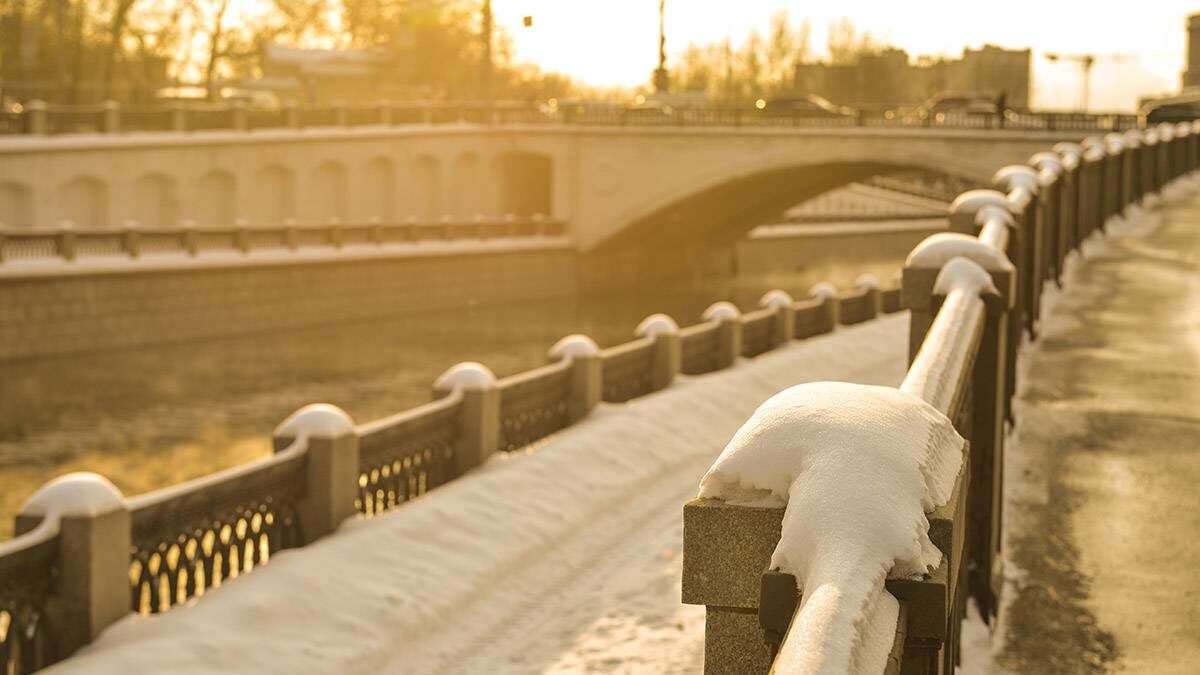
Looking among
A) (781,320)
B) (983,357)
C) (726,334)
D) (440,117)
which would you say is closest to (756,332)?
(781,320)

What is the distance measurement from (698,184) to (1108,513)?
49765 mm

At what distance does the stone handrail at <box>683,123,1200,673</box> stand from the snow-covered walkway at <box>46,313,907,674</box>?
362 cm

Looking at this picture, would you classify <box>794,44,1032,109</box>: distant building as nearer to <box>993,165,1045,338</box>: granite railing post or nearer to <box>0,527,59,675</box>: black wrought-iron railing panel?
<box>993,165,1045,338</box>: granite railing post

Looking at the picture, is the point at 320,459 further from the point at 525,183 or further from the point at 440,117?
the point at 525,183

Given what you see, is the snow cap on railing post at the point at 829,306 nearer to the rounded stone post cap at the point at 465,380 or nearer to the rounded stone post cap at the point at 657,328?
the rounded stone post cap at the point at 657,328

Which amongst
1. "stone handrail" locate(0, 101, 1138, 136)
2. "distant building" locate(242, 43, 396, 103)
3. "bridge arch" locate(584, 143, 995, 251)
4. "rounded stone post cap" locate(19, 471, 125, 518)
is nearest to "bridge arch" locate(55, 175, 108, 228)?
"stone handrail" locate(0, 101, 1138, 136)

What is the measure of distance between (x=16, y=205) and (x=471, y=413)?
90.9 feet

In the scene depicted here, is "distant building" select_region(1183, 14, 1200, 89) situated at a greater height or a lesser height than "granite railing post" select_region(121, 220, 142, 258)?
greater

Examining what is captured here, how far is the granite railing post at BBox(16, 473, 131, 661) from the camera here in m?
11.1

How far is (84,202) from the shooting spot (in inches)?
1734

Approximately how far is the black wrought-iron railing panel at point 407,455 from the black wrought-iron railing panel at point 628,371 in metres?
4.27

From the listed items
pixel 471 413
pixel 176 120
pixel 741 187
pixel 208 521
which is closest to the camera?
pixel 208 521

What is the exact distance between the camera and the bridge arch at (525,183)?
60.9 m

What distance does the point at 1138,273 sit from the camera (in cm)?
1945
